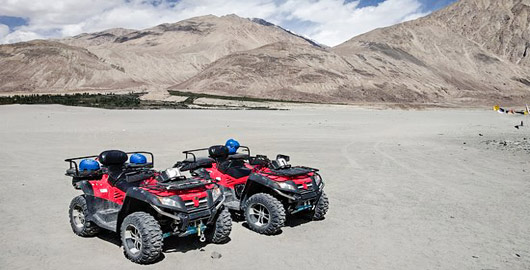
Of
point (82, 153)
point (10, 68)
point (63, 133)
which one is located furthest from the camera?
point (10, 68)

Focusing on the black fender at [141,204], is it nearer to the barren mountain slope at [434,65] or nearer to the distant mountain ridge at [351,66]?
the distant mountain ridge at [351,66]

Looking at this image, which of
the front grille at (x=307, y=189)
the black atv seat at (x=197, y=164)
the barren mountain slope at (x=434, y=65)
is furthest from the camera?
the barren mountain slope at (x=434, y=65)

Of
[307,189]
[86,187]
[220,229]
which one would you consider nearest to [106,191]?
[86,187]

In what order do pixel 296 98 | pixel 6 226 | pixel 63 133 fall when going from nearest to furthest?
pixel 6 226
pixel 63 133
pixel 296 98

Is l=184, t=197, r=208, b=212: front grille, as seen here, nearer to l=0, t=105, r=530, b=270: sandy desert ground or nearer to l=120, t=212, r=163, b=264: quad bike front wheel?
l=120, t=212, r=163, b=264: quad bike front wheel

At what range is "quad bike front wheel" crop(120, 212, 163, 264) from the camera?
19.6ft

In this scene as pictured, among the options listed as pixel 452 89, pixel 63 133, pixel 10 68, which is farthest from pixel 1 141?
pixel 10 68

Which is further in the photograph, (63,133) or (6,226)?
(63,133)

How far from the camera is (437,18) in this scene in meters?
124

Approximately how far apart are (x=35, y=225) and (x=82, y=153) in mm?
9201

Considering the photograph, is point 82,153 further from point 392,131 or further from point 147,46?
point 147,46

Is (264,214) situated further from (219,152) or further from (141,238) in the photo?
(141,238)

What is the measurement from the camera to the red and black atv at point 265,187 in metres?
7.43

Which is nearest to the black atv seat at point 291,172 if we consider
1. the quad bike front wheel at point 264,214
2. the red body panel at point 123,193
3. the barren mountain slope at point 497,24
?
the quad bike front wheel at point 264,214
